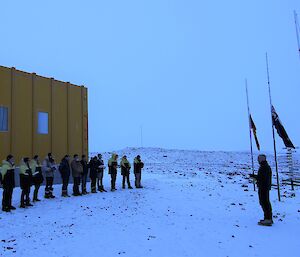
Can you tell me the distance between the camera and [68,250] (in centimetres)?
812

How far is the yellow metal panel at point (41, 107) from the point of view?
1912 centimetres

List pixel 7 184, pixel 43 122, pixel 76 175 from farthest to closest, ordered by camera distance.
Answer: pixel 43 122 < pixel 76 175 < pixel 7 184

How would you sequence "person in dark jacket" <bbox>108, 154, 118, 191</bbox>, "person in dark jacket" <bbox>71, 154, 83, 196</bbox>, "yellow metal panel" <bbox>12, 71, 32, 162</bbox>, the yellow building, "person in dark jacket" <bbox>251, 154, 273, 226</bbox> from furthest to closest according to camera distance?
1. "person in dark jacket" <bbox>108, 154, 118, 191</bbox>
2. "yellow metal panel" <bbox>12, 71, 32, 162</bbox>
3. the yellow building
4. "person in dark jacket" <bbox>71, 154, 83, 196</bbox>
5. "person in dark jacket" <bbox>251, 154, 273, 226</bbox>

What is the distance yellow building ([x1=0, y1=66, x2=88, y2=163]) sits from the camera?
17734mm

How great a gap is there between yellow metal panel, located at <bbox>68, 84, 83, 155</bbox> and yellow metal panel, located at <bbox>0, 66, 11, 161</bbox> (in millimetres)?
4360

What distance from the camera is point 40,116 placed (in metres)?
19.5

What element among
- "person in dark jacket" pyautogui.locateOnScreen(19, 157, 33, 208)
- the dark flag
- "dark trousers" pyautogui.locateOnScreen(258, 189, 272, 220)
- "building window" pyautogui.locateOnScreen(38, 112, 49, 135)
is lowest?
"dark trousers" pyautogui.locateOnScreen(258, 189, 272, 220)

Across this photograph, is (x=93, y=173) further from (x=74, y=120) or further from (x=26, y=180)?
(x=74, y=120)

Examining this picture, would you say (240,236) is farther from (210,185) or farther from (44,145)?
(44,145)

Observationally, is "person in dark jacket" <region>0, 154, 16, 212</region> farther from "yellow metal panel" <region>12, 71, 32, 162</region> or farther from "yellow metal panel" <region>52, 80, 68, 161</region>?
"yellow metal panel" <region>52, 80, 68, 161</region>

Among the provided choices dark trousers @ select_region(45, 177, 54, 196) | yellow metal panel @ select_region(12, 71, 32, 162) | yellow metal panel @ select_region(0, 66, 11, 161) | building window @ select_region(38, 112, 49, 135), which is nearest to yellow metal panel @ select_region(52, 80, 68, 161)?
building window @ select_region(38, 112, 49, 135)

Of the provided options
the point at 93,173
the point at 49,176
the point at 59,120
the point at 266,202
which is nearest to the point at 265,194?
the point at 266,202

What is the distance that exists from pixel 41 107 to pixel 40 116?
0.50 m

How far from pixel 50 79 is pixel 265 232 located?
14.9 meters
